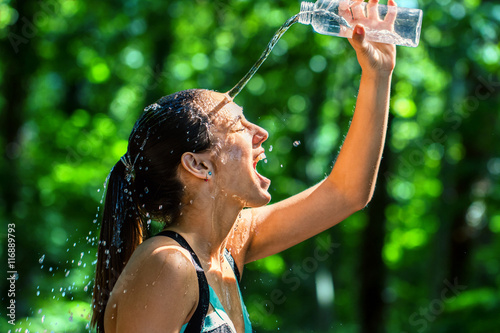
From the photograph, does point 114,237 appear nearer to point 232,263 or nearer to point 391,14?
point 232,263

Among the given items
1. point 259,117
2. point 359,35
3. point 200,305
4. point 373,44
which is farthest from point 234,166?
point 259,117

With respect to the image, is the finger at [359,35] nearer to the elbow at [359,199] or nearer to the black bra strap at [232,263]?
the elbow at [359,199]

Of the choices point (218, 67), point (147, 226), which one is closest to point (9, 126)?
point (218, 67)

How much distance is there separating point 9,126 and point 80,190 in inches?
59.2

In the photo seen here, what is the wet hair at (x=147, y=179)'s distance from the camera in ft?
6.86

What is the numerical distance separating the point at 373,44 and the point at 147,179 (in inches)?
39.5

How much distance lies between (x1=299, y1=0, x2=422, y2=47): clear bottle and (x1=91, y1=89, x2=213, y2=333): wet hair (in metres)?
0.70

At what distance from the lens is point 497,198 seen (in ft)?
25.1

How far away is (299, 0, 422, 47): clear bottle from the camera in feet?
7.90

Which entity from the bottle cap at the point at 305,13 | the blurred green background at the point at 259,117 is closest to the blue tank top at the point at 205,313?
the bottle cap at the point at 305,13

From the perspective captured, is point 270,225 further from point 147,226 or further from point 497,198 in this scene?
point 497,198

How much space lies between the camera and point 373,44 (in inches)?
93.8

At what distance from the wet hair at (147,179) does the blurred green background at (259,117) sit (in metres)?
3.52

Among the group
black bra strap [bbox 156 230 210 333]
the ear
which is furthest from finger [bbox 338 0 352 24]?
black bra strap [bbox 156 230 210 333]
